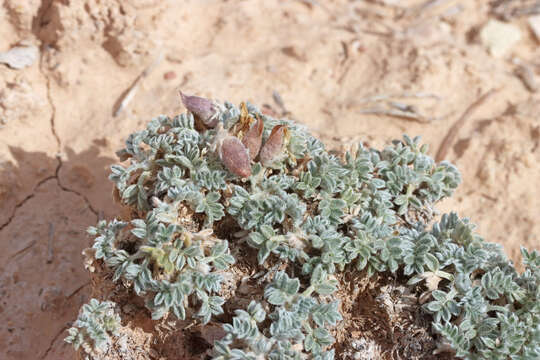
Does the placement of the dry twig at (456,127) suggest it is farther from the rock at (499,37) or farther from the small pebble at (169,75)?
the small pebble at (169,75)

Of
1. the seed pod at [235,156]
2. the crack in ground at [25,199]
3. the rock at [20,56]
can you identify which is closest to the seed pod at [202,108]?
the seed pod at [235,156]

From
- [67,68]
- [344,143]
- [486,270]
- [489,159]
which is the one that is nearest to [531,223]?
[489,159]

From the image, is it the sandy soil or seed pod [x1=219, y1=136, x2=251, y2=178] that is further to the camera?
the sandy soil

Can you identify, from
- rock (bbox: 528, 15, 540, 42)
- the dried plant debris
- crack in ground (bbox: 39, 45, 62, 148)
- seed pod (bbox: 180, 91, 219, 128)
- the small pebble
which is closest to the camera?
the dried plant debris

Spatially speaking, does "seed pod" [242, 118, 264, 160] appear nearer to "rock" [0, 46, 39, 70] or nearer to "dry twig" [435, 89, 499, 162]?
"dry twig" [435, 89, 499, 162]

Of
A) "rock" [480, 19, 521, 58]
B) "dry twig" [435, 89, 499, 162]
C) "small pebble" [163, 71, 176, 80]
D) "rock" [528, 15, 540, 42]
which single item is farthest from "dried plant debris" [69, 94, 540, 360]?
"rock" [528, 15, 540, 42]

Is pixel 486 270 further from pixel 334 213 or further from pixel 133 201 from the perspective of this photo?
pixel 133 201

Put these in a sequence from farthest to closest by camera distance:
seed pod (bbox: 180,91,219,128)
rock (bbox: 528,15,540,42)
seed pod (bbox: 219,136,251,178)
Answer: 1. rock (bbox: 528,15,540,42)
2. seed pod (bbox: 180,91,219,128)
3. seed pod (bbox: 219,136,251,178)

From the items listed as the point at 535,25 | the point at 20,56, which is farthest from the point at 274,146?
the point at 535,25
